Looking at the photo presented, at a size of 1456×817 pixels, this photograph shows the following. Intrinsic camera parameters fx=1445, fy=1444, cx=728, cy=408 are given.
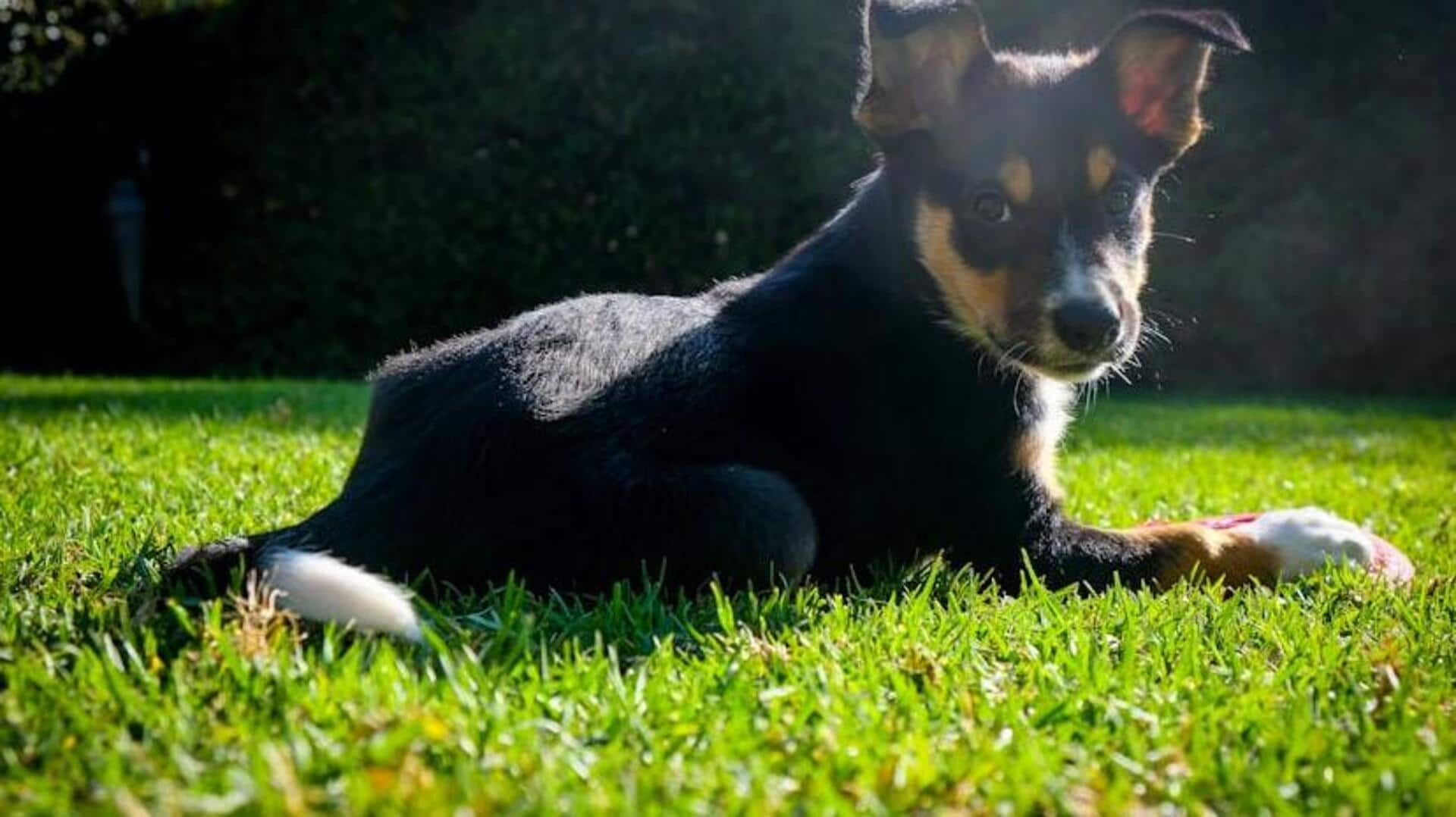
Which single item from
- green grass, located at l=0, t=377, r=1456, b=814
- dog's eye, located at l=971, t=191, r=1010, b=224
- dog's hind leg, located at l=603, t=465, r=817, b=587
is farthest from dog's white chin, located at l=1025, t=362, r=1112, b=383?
dog's hind leg, located at l=603, t=465, r=817, b=587

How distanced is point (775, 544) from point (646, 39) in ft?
28.9

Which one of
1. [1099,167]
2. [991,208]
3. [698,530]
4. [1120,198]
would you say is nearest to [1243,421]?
[1120,198]

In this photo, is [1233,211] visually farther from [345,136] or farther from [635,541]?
[635,541]

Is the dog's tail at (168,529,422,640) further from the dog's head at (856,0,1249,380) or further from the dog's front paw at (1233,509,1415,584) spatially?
the dog's front paw at (1233,509,1415,584)

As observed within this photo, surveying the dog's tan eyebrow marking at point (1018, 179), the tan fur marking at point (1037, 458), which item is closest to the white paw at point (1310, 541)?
the tan fur marking at point (1037, 458)

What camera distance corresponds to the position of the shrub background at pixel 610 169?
38.1ft

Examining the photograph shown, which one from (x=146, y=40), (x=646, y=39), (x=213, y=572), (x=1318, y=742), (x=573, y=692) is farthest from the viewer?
(x=146, y=40)

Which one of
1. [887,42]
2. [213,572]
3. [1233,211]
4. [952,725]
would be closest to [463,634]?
[213,572]

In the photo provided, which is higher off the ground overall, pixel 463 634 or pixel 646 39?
pixel 646 39

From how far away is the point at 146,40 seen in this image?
41.9 ft

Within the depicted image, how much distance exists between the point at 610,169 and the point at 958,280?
8111mm

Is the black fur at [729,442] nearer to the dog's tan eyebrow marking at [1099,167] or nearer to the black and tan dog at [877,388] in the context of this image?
the black and tan dog at [877,388]

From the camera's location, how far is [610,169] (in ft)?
39.1

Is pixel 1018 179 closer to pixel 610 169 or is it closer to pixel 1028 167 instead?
pixel 1028 167
